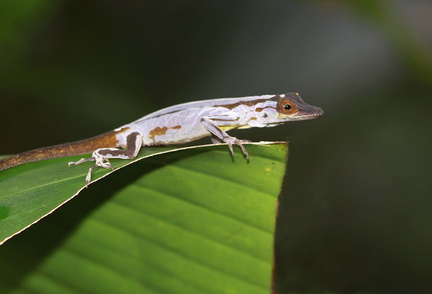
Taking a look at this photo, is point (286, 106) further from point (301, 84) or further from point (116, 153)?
point (301, 84)

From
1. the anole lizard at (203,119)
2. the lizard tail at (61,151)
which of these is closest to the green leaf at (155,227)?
the lizard tail at (61,151)

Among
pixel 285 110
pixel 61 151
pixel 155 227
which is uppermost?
pixel 285 110

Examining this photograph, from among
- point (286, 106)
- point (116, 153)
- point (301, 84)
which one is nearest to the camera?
point (116, 153)

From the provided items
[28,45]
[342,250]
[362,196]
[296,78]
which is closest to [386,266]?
[342,250]

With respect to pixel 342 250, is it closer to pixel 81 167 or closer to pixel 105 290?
pixel 105 290

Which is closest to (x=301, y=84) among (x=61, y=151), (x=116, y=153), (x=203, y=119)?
(x=203, y=119)

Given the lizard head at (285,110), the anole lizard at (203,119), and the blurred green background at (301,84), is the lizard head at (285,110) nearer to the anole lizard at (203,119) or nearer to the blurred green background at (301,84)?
the anole lizard at (203,119)

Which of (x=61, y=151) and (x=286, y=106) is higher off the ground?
(x=286, y=106)
